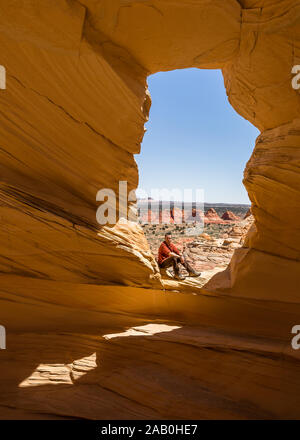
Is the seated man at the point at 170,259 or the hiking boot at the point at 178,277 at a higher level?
the seated man at the point at 170,259

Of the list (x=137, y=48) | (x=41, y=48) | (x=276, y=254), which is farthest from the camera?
(x=276, y=254)

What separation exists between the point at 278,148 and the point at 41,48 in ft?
13.4

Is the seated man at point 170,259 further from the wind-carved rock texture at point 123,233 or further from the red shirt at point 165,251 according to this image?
the wind-carved rock texture at point 123,233

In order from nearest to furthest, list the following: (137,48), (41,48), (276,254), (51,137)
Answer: (41,48), (51,137), (137,48), (276,254)

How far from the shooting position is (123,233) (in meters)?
4.57

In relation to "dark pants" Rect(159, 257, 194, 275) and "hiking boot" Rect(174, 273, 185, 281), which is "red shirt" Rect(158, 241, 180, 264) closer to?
"dark pants" Rect(159, 257, 194, 275)

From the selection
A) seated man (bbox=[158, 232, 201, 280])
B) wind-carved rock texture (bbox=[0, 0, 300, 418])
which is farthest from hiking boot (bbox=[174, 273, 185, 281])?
wind-carved rock texture (bbox=[0, 0, 300, 418])

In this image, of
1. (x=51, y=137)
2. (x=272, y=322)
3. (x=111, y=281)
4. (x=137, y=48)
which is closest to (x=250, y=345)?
(x=272, y=322)

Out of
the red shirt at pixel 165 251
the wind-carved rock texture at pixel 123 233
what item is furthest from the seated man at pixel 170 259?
the wind-carved rock texture at pixel 123 233

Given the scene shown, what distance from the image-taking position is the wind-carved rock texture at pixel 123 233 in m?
3.71

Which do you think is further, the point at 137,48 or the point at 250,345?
the point at 137,48

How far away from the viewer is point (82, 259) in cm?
420

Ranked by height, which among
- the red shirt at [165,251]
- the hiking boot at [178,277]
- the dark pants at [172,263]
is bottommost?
the hiking boot at [178,277]

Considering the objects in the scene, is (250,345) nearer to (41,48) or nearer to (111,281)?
(111,281)
